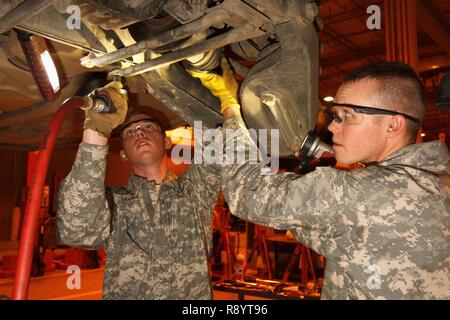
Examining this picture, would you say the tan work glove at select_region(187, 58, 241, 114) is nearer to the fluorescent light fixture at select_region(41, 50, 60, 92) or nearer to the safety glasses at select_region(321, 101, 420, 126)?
the safety glasses at select_region(321, 101, 420, 126)

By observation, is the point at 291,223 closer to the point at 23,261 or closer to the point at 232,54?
the point at 23,261

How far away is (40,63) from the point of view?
1378 mm

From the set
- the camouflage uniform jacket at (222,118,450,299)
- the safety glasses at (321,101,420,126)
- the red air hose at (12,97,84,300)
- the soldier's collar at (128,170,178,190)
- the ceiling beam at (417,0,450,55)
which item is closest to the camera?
the red air hose at (12,97,84,300)

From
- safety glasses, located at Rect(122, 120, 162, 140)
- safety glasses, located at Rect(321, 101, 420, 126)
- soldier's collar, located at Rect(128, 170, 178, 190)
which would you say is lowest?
soldier's collar, located at Rect(128, 170, 178, 190)

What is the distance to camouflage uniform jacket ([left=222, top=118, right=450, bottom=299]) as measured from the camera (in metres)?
1.08

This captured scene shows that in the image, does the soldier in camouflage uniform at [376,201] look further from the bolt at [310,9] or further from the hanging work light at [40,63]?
the hanging work light at [40,63]

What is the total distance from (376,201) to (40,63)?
4.23 feet

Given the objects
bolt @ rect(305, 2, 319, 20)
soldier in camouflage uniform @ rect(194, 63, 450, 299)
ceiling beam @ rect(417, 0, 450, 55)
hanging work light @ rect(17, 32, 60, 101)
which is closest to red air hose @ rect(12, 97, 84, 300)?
hanging work light @ rect(17, 32, 60, 101)

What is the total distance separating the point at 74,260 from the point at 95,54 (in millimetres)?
6415

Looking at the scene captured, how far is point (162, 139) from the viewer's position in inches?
83.4

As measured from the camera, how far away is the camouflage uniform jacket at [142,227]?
1.54m

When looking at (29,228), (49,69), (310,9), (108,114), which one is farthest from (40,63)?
(310,9)

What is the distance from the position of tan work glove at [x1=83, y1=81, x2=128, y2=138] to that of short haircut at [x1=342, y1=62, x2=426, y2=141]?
3.22 ft

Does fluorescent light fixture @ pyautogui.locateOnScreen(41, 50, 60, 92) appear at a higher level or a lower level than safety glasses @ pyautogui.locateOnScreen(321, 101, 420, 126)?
higher
